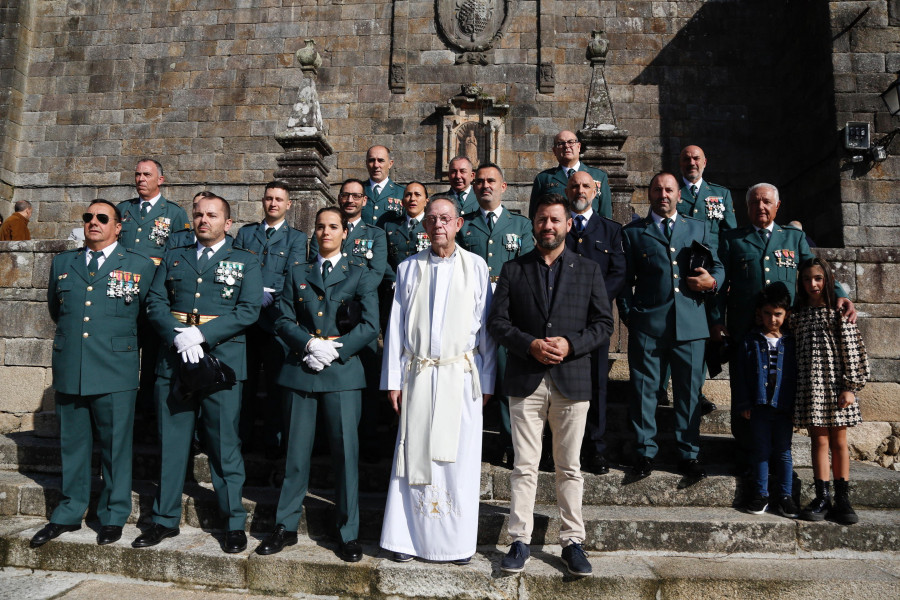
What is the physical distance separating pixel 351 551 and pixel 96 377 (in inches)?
76.4

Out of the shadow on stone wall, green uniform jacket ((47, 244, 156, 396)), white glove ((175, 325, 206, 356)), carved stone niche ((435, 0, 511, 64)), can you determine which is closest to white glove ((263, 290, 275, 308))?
green uniform jacket ((47, 244, 156, 396))

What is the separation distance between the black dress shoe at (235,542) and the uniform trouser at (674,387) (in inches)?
101

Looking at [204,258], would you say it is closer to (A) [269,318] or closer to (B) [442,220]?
(A) [269,318]

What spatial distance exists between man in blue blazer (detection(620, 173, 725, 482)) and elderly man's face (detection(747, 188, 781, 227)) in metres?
0.36

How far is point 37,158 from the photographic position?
1088 cm

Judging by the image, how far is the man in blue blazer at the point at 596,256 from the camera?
414 centimetres

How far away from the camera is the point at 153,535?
11.7 ft

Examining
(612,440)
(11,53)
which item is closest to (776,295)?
(612,440)

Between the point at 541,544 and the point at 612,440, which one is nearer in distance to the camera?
the point at 541,544

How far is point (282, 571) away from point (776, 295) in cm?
355

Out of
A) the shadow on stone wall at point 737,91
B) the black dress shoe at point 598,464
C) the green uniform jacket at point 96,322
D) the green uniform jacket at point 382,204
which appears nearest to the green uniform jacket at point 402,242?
the green uniform jacket at point 382,204

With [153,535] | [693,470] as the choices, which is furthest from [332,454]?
[693,470]

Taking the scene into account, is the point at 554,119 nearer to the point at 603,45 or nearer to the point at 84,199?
the point at 603,45

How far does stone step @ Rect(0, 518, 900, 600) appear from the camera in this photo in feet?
10.4
